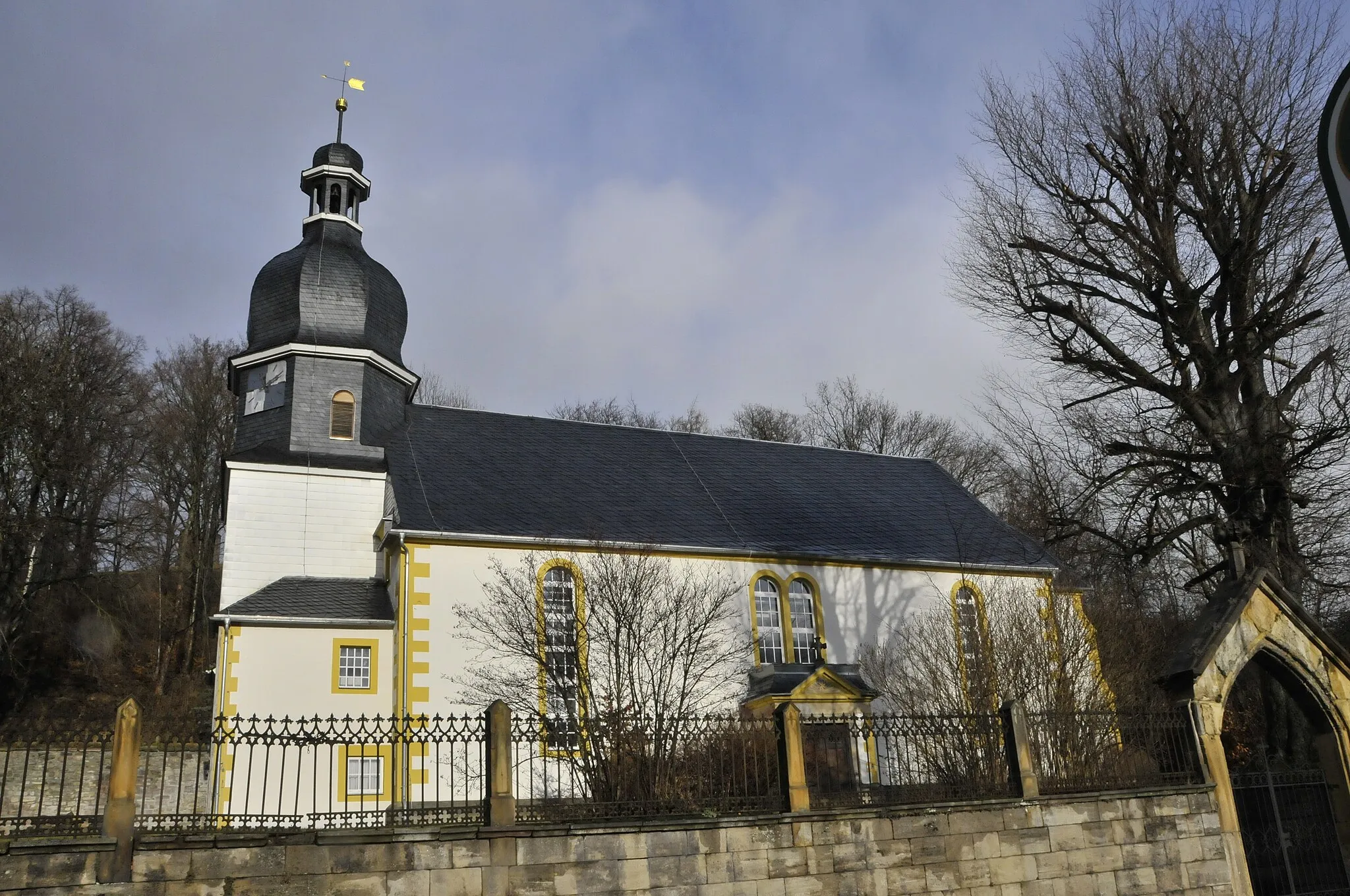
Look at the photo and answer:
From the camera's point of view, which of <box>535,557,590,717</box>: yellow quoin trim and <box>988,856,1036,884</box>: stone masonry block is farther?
<box>535,557,590,717</box>: yellow quoin trim

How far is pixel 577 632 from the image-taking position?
17453 millimetres

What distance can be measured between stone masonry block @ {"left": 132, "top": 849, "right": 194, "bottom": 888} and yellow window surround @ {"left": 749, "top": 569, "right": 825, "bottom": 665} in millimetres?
14269

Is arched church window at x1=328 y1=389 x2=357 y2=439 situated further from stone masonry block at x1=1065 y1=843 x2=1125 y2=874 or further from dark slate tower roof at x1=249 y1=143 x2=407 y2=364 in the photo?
stone masonry block at x1=1065 y1=843 x2=1125 y2=874

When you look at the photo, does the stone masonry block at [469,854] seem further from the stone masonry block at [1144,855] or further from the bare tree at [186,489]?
the bare tree at [186,489]

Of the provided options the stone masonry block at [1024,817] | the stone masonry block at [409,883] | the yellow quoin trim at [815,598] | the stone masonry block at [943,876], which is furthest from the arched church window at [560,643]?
the stone masonry block at [409,883]

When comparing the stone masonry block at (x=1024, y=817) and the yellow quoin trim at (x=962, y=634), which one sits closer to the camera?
the stone masonry block at (x=1024, y=817)

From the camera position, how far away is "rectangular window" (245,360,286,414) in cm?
2222

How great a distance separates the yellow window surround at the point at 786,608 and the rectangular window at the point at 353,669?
7.07 meters

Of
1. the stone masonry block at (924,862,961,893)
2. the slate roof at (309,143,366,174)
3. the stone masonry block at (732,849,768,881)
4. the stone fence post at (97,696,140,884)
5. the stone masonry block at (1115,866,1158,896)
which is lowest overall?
the stone masonry block at (1115,866,1158,896)

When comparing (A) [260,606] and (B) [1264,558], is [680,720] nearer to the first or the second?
(B) [1264,558]

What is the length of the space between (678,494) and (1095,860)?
13588 mm

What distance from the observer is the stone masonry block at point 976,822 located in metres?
10.9

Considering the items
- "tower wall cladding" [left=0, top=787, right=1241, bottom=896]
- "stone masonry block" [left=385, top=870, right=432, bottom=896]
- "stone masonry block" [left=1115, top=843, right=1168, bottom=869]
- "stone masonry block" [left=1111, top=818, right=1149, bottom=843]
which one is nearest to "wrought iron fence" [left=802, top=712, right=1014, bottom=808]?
"tower wall cladding" [left=0, top=787, right=1241, bottom=896]

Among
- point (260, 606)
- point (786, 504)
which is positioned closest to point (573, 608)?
point (260, 606)
